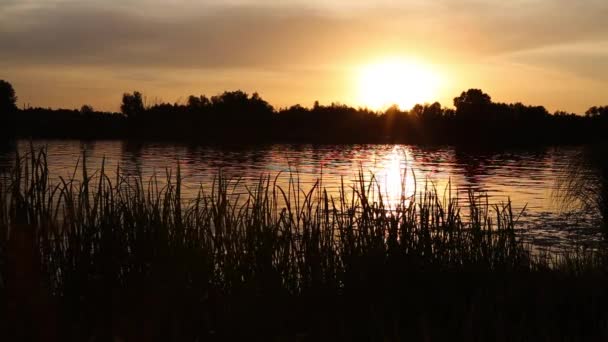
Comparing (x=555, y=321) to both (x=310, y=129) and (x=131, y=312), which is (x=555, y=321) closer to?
(x=131, y=312)

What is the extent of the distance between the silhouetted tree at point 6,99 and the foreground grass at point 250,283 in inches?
2675

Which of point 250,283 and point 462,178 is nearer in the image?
point 250,283

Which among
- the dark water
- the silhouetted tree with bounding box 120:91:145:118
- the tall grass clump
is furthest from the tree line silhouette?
the tall grass clump

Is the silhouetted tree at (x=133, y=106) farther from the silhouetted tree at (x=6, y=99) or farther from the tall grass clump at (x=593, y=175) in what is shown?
the tall grass clump at (x=593, y=175)

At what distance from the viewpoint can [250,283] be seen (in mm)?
7770

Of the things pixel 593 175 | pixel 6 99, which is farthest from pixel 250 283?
pixel 6 99

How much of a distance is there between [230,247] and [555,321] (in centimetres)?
393

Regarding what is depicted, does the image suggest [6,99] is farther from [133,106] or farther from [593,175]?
[593,175]

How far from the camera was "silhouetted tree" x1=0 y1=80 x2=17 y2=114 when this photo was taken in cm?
7256

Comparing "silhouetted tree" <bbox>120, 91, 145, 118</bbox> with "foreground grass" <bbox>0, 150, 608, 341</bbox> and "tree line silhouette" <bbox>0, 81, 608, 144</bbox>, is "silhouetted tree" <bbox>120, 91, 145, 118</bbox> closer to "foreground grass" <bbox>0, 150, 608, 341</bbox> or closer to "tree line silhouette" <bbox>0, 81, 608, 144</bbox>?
"tree line silhouette" <bbox>0, 81, 608, 144</bbox>

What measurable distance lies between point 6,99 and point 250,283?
2991 inches

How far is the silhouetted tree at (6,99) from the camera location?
2857 inches

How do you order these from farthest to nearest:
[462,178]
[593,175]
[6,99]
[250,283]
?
[6,99] < [462,178] < [593,175] < [250,283]

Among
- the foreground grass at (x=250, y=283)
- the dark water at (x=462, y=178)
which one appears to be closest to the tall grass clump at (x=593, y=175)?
the dark water at (x=462, y=178)
